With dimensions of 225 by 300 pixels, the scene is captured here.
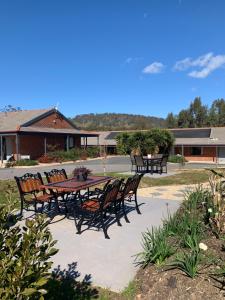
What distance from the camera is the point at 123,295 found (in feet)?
12.2

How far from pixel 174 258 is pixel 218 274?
0.60 meters

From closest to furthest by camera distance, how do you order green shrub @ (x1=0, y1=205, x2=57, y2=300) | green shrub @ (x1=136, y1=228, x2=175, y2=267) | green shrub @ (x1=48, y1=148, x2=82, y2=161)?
green shrub @ (x1=0, y1=205, x2=57, y2=300), green shrub @ (x1=136, y1=228, x2=175, y2=267), green shrub @ (x1=48, y1=148, x2=82, y2=161)

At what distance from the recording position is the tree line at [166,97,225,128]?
2803 inches

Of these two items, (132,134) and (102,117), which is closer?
(132,134)

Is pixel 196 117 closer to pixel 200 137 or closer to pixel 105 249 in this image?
pixel 200 137

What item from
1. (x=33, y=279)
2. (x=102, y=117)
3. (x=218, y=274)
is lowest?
(x=218, y=274)

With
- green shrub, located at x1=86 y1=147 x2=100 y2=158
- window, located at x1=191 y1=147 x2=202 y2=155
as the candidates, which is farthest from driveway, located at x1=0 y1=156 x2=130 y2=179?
window, located at x1=191 y1=147 x2=202 y2=155

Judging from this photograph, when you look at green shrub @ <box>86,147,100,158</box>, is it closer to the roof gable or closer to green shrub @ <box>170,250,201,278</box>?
the roof gable

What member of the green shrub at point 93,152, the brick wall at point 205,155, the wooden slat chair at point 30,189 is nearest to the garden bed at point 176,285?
the wooden slat chair at point 30,189

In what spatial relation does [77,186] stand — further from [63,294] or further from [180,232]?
[63,294]

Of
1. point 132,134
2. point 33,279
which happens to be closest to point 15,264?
point 33,279

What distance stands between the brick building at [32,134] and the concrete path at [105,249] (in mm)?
22521

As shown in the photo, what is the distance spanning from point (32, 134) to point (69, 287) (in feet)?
86.4

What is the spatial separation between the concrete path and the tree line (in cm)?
6665
